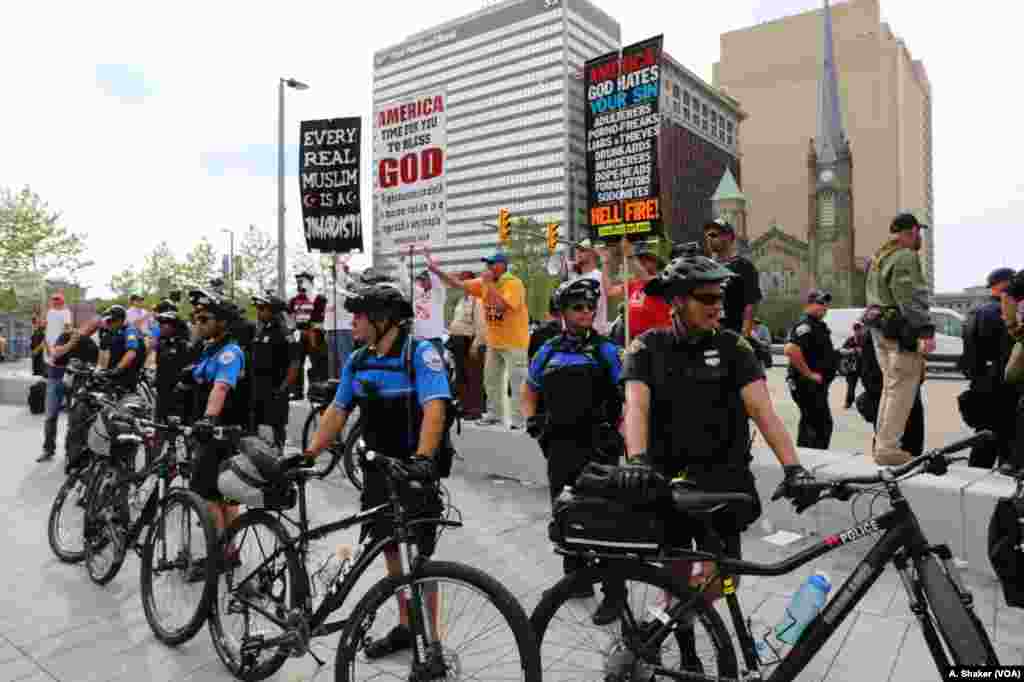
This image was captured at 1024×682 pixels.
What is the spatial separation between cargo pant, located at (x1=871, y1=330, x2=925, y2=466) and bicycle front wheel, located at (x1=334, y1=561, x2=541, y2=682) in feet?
14.3

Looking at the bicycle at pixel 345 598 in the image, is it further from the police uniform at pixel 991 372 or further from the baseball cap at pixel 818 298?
the baseball cap at pixel 818 298

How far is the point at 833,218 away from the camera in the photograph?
339ft

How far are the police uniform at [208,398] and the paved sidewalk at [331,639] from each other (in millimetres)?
863

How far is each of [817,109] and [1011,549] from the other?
137 metres

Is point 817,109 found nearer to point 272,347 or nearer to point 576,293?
point 272,347

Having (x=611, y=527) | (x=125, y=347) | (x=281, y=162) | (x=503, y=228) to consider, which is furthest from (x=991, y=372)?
(x=281, y=162)

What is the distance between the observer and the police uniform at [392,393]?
3.53m

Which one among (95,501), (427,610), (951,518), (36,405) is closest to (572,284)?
(427,610)

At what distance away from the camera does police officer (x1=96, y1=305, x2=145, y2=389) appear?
9219 millimetres

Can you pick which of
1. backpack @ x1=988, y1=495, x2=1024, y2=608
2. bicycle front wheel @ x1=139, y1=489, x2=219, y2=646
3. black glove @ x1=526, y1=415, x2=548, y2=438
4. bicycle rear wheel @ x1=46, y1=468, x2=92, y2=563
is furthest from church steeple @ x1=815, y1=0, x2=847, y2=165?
bicycle front wheel @ x1=139, y1=489, x2=219, y2=646

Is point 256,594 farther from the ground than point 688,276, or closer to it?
closer to it

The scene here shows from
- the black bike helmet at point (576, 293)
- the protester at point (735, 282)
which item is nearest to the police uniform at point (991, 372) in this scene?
the protester at point (735, 282)

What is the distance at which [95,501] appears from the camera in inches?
198

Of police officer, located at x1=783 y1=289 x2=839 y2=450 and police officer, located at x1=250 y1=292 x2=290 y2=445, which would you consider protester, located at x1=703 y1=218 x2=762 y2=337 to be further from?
police officer, located at x1=250 y1=292 x2=290 y2=445
